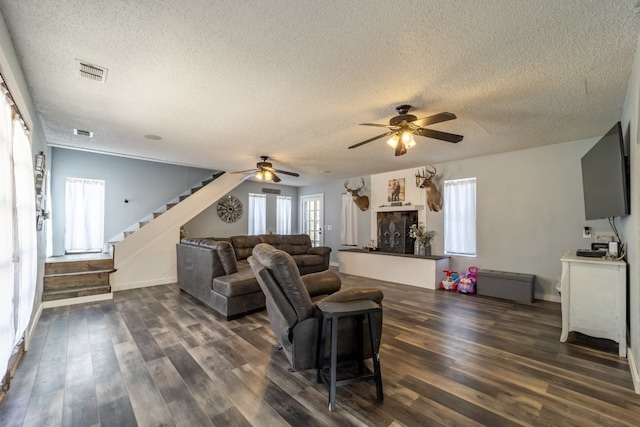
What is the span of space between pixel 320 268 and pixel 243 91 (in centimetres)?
444

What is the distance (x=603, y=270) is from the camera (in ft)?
8.91

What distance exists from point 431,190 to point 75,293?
6.89 m

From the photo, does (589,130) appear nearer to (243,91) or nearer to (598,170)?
(598,170)

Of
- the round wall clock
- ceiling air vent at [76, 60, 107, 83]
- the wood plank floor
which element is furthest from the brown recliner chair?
the round wall clock

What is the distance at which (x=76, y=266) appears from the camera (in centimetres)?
466

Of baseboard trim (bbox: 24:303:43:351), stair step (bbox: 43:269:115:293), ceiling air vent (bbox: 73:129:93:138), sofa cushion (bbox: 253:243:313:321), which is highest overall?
ceiling air vent (bbox: 73:129:93:138)

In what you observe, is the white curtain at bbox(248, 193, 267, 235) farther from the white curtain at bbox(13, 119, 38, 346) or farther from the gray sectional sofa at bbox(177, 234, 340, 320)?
the white curtain at bbox(13, 119, 38, 346)

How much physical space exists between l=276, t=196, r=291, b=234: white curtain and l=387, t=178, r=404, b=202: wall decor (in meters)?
3.90

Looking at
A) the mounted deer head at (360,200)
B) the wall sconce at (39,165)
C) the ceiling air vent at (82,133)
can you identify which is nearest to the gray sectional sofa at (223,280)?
the wall sconce at (39,165)

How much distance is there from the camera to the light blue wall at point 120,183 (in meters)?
5.48

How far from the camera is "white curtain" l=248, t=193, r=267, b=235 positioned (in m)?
8.39

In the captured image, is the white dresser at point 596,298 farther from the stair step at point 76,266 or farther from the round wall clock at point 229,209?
the round wall clock at point 229,209

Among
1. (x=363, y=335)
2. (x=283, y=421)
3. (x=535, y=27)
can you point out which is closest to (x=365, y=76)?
(x=535, y=27)

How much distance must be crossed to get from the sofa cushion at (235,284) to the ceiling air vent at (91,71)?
262 centimetres
